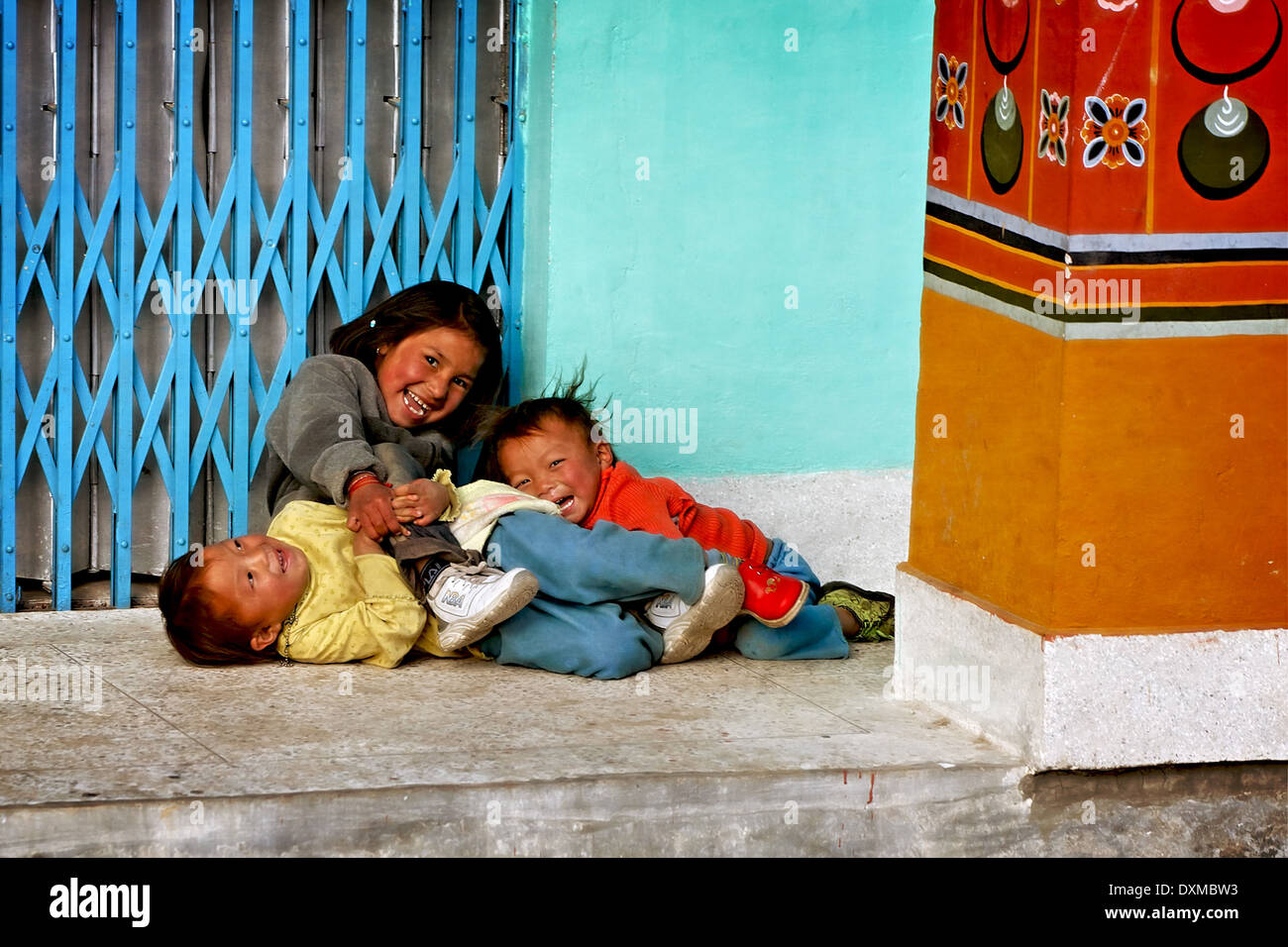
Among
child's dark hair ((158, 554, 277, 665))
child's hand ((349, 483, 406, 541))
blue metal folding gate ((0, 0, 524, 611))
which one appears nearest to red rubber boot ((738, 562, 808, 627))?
child's hand ((349, 483, 406, 541))

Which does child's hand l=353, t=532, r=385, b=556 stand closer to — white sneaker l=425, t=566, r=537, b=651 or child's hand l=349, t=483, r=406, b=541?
child's hand l=349, t=483, r=406, b=541

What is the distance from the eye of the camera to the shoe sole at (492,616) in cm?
356

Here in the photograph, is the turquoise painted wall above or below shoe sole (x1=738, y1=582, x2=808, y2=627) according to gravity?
above

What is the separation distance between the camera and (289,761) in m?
3.01

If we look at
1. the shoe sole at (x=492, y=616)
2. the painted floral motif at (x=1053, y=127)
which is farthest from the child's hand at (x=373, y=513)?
the painted floral motif at (x=1053, y=127)

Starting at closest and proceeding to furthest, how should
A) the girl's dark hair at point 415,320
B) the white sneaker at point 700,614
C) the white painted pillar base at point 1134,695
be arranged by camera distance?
the white painted pillar base at point 1134,695, the white sneaker at point 700,614, the girl's dark hair at point 415,320

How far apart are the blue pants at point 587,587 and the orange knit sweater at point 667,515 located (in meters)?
0.17

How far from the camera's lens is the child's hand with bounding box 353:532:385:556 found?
3.87 meters

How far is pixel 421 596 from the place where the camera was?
3.79m

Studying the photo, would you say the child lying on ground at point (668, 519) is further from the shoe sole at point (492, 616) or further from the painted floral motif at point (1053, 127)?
the painted floral motif at point (1053, 127)

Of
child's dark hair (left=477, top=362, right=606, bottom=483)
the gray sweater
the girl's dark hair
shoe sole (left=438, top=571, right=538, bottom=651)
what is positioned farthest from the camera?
the girl's dark hair

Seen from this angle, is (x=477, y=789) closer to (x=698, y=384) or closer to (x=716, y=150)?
(x=698, y=384)

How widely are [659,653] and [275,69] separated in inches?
86.3

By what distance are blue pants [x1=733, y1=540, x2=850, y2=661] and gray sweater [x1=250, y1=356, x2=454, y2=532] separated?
1112 mm
